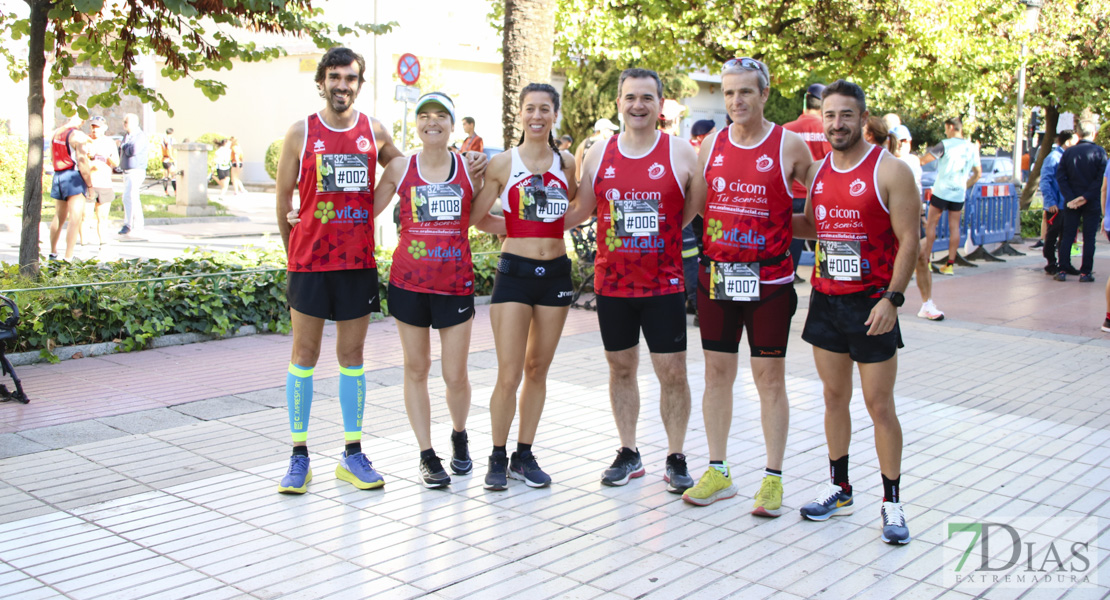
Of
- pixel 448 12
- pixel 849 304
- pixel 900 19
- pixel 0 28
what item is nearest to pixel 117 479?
pixel 849 304

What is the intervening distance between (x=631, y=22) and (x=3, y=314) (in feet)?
42.4

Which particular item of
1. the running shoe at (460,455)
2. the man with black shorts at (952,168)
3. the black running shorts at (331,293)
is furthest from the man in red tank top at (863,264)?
the man with black shorts at (952,168)

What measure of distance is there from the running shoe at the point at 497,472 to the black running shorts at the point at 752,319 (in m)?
1.16

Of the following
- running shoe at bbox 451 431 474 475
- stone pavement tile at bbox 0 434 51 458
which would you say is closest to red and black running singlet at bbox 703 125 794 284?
running shoe at bbox 451 431 474 475

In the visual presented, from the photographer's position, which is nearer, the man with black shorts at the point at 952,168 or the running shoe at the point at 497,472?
the running shoe at the point at 497,472

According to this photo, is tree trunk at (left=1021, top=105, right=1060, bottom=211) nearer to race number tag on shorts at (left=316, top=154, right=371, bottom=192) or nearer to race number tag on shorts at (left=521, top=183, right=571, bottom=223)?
race number tag on shorts at (left=521, top=183, right=571, bottom=223)

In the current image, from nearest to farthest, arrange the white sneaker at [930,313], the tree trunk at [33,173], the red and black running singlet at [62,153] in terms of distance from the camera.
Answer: the tree trunk at [33,173]
the white sneaker at [930,313]
the red and black running singlet at [62,153]

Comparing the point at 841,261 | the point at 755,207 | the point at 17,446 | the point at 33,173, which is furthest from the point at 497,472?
the point at 33,173

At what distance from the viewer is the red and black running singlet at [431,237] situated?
4.75 metres

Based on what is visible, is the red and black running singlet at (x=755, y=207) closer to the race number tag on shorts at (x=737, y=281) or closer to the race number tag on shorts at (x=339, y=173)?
the race number tag on shorts at (x=737, y=281)

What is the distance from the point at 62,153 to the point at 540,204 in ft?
30.1

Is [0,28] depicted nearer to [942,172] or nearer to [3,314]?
[3,314]

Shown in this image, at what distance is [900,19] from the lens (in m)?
17.6

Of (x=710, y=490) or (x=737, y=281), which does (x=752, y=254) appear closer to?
(x=737, y=281)
